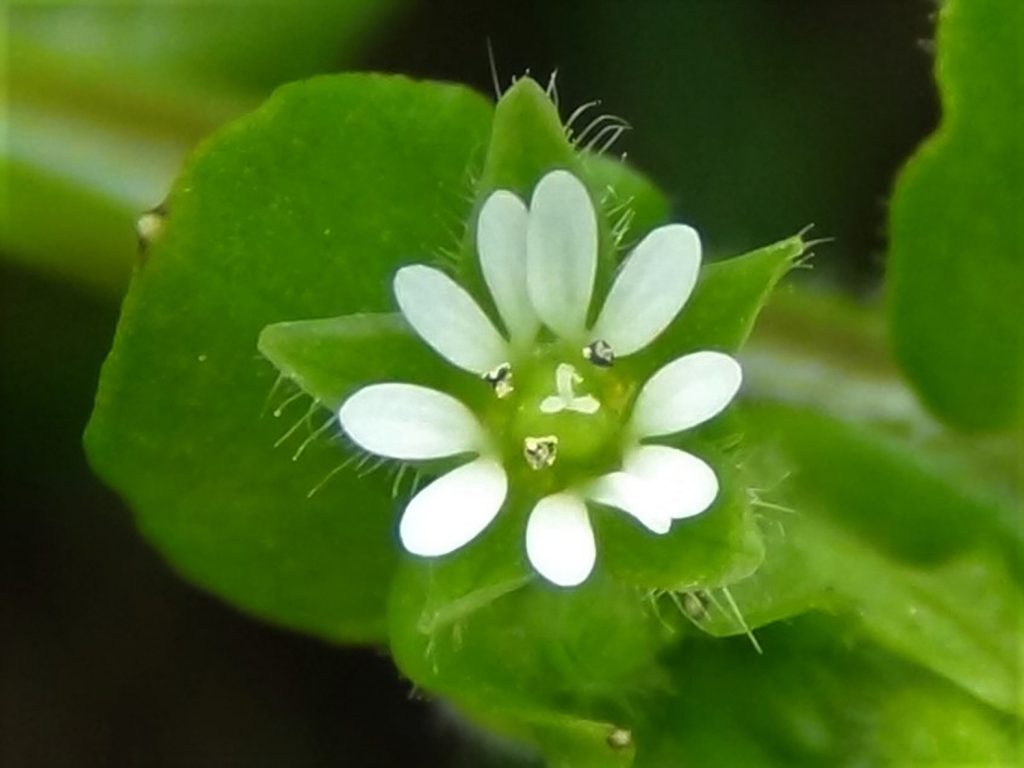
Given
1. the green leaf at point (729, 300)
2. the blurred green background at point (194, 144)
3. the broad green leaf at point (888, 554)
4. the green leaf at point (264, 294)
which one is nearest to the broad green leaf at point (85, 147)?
the blurred green background at point (194, 144)

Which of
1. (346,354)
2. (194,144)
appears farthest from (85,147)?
(346,354)

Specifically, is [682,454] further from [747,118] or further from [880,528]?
[747,118]

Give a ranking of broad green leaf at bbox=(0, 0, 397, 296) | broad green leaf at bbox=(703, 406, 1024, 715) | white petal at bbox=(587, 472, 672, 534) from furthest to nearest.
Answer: broad green leaf at bbox=(0, 0, 397, 296) < broad green leaf at bbox=(703, 406, 1024, 715) < white petal at bbox=(587, 472, 672, 534)

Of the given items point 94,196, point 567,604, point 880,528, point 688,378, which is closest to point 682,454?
point 688,378

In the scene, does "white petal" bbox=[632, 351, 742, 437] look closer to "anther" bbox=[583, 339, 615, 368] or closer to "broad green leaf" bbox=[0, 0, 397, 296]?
"anther" bbox=[583, 339, 615, 368]

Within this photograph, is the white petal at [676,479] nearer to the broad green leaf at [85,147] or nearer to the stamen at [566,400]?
the stamen at [566,400]

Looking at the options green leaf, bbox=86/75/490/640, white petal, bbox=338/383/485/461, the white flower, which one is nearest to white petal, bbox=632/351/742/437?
the white flower

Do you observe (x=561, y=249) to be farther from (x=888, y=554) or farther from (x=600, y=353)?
(x=888, y=554)
